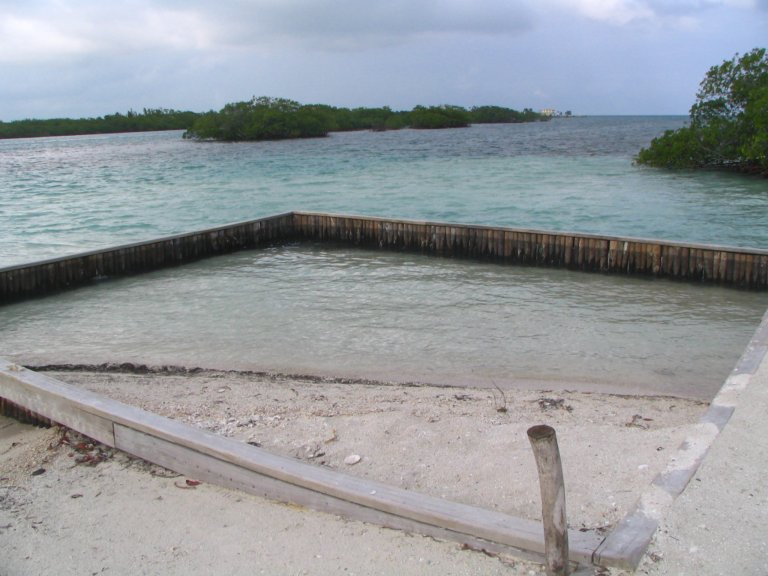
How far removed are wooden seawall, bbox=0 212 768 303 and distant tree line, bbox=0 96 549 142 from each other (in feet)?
173

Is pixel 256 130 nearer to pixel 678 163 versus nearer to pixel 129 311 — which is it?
pixel 678 163

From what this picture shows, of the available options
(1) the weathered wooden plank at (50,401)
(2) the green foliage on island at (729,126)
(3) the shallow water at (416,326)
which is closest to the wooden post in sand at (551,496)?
(1) the weathered wooden plank at (50,401)

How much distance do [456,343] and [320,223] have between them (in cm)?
682

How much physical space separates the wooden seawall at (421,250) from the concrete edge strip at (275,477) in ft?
18.3

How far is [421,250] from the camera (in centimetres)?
1180

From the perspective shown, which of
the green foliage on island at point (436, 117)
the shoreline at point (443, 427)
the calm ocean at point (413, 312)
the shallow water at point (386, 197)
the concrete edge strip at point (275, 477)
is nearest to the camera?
the concrete edge strip at point (275, 477)

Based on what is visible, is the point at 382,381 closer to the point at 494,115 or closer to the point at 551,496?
the point at 551,496

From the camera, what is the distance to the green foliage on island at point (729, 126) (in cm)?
Result: 2214

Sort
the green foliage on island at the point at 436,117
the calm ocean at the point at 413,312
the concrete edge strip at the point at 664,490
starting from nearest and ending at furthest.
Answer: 1. the concrete edge strip at the point at 664,490
2. the calm ocean at the point at 413,312
3. the green foliage on island at the point at 436,117

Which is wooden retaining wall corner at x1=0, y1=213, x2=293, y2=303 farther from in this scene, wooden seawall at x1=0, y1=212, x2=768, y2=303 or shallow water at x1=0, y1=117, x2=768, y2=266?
shallow water at x1=0, y1=117, x2=768, y2=266

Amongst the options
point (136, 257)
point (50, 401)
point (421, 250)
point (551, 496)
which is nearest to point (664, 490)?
point (551, 496)

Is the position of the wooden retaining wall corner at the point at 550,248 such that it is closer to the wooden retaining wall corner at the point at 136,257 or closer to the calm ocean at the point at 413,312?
the calm ocean at the point at 413,312

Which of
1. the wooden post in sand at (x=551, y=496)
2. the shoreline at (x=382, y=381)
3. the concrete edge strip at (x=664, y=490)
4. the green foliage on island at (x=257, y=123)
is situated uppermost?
the green foliage on island at (x=257, y=123)

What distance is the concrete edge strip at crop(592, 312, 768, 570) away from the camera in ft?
8.43
